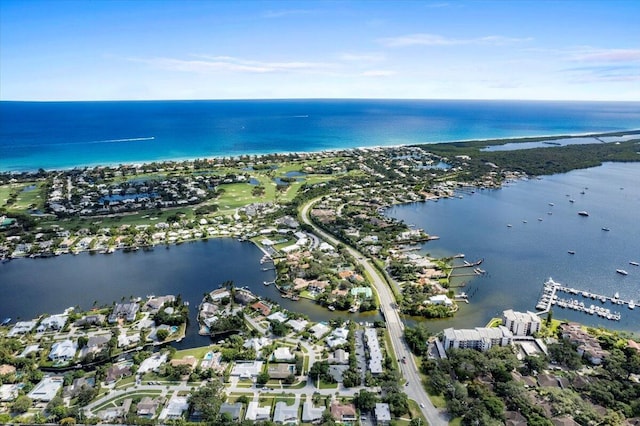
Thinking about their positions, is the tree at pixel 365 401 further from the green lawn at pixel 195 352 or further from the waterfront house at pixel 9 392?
the waterfront house at pixel 9 392

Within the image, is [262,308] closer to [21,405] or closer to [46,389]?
[46,389]

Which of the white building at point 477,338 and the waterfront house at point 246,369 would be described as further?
the white building at point 477,338

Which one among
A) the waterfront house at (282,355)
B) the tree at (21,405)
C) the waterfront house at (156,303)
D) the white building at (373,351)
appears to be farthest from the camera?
the waterfront house at (156,303)

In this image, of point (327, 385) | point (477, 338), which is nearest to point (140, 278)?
point (327, 385)

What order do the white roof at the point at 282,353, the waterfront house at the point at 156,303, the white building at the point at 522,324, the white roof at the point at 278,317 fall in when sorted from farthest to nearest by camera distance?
the waterfront house at the point at 156,303
the white roof at the point at 278,317
the white building at the point at 522,324
the white roof at the point at 282,353

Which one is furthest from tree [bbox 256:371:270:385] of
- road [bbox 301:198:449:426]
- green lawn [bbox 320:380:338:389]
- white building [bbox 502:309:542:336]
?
white building [bbox 502:309:542:336]

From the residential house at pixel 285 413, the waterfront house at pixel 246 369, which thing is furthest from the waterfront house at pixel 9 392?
the residential house at pixel 285 413
